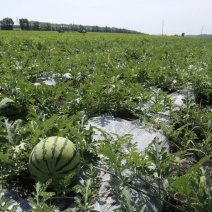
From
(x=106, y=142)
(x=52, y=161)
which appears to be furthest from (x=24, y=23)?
(x=52, y=161)

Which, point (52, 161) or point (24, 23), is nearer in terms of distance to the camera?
point (52, 161)

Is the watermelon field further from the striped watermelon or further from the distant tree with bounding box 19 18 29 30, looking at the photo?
the distant tree with bounding box 19 18 29 30

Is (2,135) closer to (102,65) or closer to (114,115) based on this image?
(114,115)

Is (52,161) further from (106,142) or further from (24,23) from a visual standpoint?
(24,23)

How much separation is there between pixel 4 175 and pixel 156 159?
122 cm

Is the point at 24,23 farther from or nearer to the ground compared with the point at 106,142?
farther from the ground

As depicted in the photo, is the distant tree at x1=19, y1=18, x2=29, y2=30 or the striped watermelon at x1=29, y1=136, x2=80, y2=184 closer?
the striped watermelon at x1=29, y1=136, x2=80, y2=184

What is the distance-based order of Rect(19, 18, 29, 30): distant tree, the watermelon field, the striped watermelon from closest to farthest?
the watermelon field < the striped watermelon < Rect(19, 18, 29, 30): distant tree

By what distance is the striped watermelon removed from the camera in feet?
7.31

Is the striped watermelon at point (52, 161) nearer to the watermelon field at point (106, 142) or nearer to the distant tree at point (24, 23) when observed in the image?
the watermelon field at point (106, 142)

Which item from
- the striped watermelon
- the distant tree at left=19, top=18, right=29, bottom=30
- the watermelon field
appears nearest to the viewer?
the watermelon field

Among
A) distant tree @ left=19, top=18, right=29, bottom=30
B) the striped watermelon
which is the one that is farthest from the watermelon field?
distant tree @ left=19, top=18, right=29, bottom=30

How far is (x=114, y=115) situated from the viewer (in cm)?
417

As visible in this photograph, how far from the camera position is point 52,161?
88.4 inches
